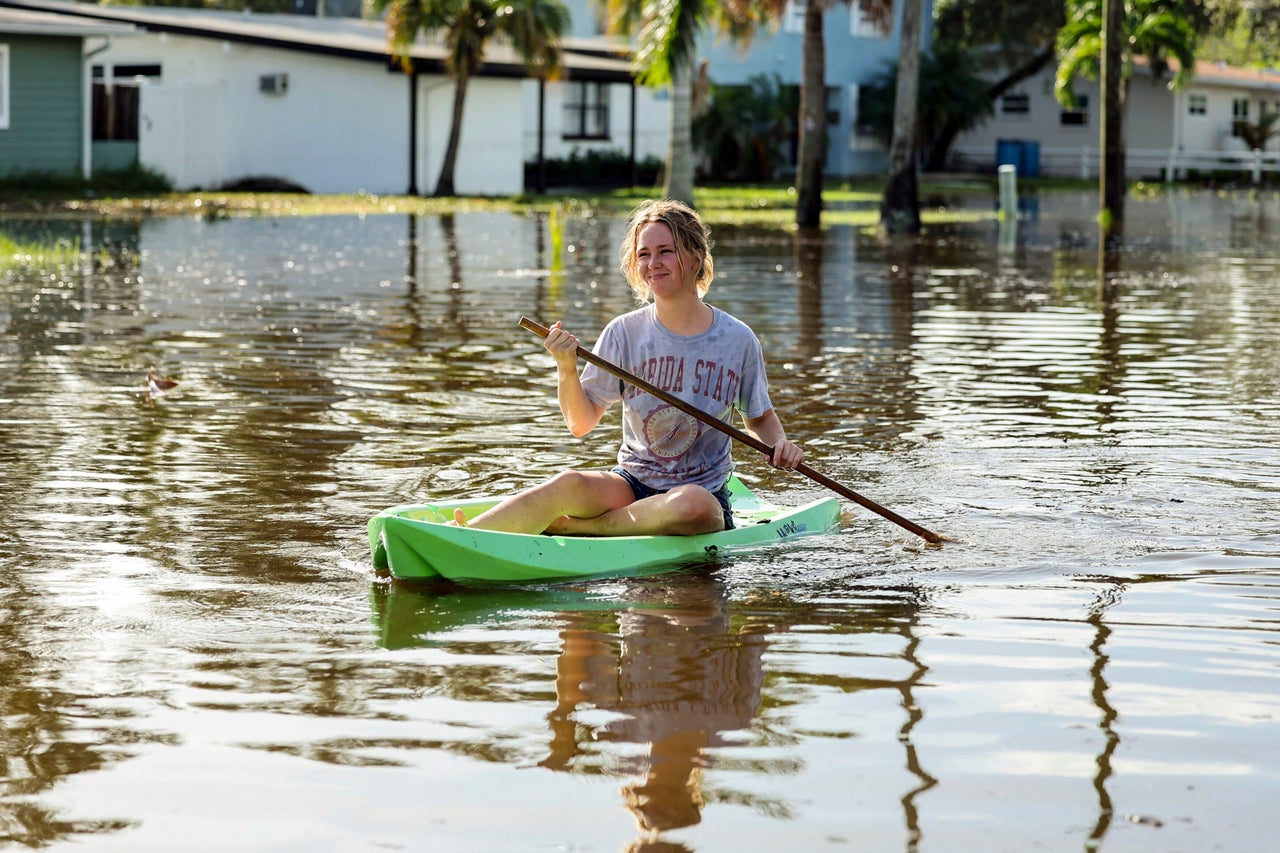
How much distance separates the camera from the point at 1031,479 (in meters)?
8.31

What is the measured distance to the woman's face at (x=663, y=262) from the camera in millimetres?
6363

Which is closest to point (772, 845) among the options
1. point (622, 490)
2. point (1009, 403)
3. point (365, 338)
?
point (622, 490)

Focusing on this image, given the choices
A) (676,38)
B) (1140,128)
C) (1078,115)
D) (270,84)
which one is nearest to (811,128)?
(676,38)

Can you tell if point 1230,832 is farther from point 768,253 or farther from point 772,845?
point 768,253

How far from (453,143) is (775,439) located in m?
30.7

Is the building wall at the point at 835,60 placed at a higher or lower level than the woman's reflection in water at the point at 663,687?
higher

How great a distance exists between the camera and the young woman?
650cm

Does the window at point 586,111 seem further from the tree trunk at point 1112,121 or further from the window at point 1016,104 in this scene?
the window at point 1016,104

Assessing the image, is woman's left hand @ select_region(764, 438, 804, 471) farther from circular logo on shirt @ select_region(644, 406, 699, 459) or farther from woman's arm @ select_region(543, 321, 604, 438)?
woman's arm @ select_region(543, 321, 604, 438)

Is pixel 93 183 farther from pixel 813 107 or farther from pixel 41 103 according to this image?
pixel 813 107

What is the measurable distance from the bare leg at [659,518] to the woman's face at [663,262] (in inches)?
28.7

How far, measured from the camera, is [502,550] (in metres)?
6.31

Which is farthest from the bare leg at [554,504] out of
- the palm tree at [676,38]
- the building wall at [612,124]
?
the building wall at [612,124]

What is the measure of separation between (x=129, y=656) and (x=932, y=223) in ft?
89.7
